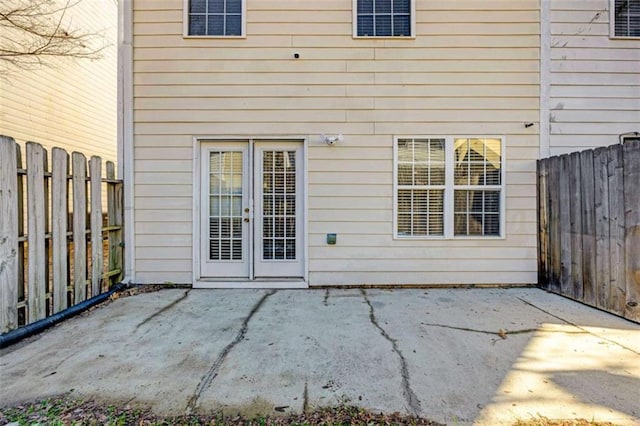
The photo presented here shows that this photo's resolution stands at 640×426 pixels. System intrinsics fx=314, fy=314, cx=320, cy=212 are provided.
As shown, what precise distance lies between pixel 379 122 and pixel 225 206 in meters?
2.56

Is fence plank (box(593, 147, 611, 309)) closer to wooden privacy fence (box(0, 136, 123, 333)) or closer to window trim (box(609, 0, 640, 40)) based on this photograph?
window trim (box(609, 0, 640, 40))

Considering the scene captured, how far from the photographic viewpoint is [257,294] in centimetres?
421

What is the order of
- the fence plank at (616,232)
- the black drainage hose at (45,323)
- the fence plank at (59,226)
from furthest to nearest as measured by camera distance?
the fence plank at (616,232)
the fence plank at (59,226)
the black drainage hose at (45,323)

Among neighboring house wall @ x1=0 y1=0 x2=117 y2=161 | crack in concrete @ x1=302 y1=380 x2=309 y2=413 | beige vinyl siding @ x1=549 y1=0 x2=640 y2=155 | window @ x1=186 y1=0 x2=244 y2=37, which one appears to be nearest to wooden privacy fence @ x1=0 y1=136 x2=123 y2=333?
window @ x1=186 y1=0 x2=244 y2=37

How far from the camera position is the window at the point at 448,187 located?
14.9 ft

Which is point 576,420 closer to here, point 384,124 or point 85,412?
point 85,412

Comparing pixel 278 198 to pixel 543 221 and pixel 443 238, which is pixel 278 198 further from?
pixel 543 221

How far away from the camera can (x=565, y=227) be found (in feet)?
13.4

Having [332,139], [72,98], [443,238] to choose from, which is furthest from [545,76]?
[72,98]

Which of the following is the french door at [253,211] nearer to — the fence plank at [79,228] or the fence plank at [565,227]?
the fence plank at [79,228]

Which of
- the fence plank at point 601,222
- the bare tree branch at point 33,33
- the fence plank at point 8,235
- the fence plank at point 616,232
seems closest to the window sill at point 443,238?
the fence plank at point 601,222

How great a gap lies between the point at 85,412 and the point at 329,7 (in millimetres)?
5123

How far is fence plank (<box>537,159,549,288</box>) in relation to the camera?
4406mm

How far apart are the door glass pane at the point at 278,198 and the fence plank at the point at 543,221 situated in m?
3.53
